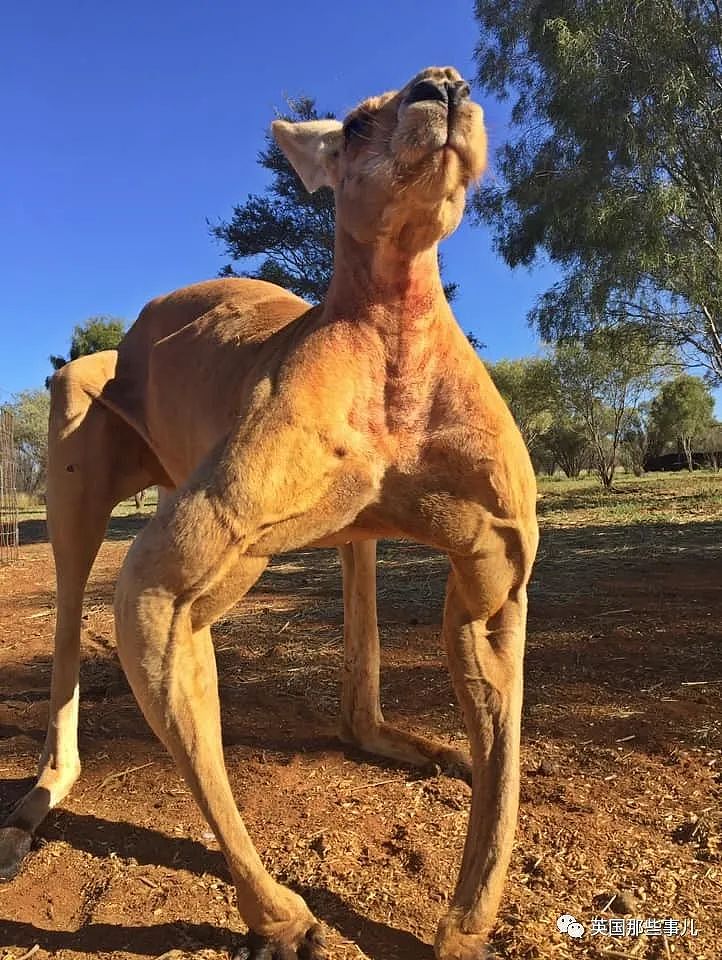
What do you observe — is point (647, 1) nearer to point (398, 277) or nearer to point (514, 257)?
point (514, 257)

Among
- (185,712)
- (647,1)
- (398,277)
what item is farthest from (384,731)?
(647,1)

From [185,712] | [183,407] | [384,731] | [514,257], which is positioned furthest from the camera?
[514,257]

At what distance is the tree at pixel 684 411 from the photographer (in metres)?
37.9

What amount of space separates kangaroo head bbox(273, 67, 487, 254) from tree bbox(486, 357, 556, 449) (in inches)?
1117

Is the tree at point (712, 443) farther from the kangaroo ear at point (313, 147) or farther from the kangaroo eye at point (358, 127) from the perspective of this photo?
the kangaroo eye at point (358, 127)

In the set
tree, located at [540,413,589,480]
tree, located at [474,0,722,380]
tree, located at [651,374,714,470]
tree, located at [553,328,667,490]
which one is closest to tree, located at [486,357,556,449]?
tree, located at [553,328,667,490]

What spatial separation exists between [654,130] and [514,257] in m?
3.51

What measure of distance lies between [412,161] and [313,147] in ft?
2.06

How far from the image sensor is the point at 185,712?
1.87 metres

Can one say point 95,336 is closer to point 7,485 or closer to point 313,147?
point 7,485

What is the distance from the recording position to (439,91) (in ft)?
5.84

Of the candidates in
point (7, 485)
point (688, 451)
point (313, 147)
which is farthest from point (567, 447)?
point (313, 147)

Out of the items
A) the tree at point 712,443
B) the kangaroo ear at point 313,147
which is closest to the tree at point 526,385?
the tree at point 712,443

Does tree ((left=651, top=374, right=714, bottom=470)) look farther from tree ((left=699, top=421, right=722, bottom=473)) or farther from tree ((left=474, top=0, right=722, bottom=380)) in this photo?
tree ((left=474, top=0, right=722, bottom=380))
